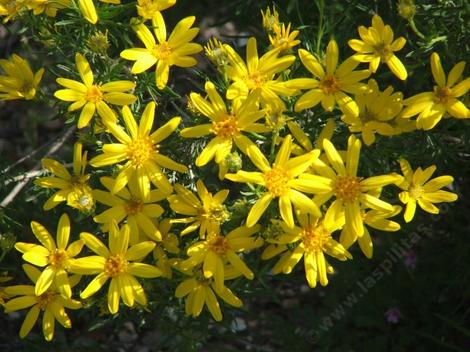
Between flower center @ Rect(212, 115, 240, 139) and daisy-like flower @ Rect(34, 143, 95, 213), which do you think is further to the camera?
daisy-like flower @ Rect(34, 143, 95, 213)

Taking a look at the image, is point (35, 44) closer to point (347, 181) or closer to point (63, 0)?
point (63, 0)

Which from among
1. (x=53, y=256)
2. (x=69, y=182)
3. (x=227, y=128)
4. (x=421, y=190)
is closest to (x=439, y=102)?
(x=421, y=190)

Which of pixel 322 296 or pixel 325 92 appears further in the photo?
pixel 322 296

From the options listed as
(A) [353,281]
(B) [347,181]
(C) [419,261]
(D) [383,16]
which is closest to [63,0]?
(B) [347,181]

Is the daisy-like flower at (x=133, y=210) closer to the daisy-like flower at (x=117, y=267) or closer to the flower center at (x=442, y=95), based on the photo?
the daisy-like flower at (x=117, y=267)

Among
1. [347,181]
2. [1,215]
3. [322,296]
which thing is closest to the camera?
[347,181]

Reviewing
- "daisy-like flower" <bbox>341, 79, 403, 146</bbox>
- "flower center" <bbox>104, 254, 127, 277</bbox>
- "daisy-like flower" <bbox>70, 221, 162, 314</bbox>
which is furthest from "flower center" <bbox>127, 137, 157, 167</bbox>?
"daisy-like flower" <bbox>341, 79, 403, 146</bbox>

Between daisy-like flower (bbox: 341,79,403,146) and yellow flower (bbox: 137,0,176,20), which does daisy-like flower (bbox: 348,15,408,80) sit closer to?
daisy-like flower (bbox: 341,79,403,146)
